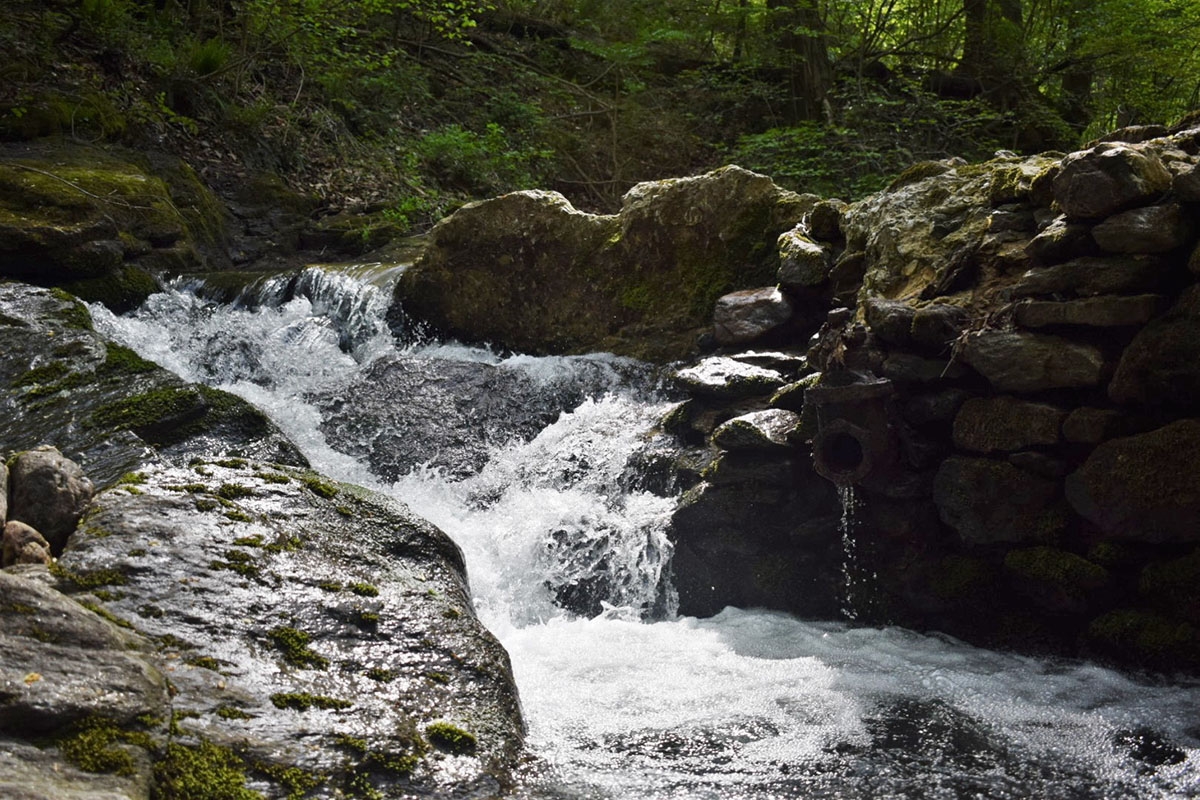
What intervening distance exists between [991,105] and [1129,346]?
10781 millimetres

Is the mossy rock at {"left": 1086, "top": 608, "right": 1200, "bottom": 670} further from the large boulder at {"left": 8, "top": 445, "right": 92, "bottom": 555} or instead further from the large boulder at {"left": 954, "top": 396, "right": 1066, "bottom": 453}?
the large boulder at {"left": 8, "top": 445, "right": 92, "bottom": 555}

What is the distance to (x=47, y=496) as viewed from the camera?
3492 millimetres

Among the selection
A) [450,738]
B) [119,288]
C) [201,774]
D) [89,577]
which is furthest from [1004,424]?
[119,288]

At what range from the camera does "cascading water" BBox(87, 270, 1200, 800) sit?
323cm

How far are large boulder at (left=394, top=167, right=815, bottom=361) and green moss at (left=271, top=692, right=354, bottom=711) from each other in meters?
5.37

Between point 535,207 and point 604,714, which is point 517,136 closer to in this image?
point 535,207

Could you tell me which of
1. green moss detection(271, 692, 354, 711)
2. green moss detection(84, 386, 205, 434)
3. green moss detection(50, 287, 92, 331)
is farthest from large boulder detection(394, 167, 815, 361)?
green moss detection(271, 692, 354, 711)

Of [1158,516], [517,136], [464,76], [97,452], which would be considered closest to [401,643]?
[97,452]

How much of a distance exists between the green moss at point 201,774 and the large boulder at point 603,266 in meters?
5.79

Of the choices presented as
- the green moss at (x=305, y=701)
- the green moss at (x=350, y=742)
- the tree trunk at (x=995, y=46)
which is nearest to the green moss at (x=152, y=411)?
the green moss at (x=305, y=701)

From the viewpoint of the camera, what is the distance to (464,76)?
52.5 feet

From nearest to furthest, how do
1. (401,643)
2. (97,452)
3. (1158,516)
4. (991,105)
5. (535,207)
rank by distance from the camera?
1. (401,643)
2. (1158,516)
3. (97,452)
4. (535,207)
5. (991,105)

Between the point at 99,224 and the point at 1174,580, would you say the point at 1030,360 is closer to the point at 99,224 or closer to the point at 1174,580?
the point at 1174,580

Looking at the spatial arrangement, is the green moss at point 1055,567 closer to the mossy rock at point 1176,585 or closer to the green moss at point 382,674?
the mossy rock at point 1176,585
